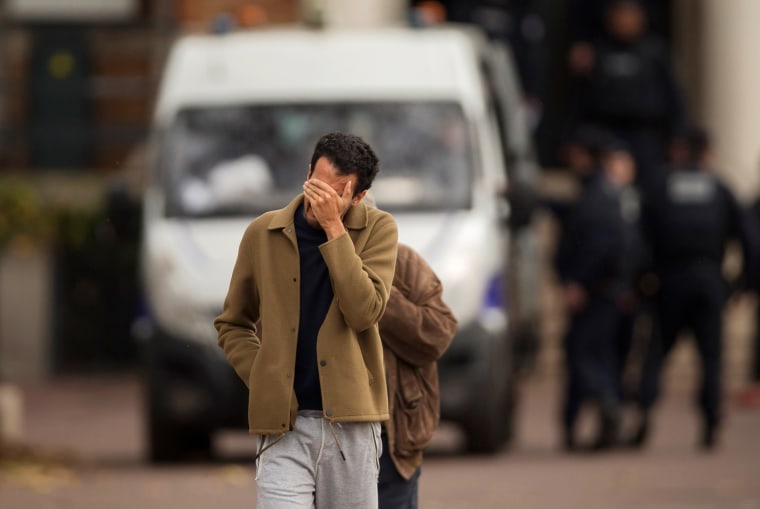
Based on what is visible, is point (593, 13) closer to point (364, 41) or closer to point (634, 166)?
point (634, 166)

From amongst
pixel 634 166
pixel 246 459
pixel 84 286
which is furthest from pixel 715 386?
pixel 84 286

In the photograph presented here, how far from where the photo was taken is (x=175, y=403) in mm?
12789

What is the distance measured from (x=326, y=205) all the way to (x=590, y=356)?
26.8 feet

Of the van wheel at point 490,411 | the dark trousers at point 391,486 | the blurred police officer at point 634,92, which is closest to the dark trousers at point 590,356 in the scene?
the van wheel at point 490,411

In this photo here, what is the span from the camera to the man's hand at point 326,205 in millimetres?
5699

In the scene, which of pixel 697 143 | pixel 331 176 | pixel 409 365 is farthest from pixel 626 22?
pixel 331 176

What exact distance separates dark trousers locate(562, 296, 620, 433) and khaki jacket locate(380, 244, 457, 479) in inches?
271

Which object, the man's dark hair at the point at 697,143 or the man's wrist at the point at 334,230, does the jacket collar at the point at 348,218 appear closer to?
the man's wrist at the point at 334,230

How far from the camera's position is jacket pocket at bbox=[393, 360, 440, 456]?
6.64 meters

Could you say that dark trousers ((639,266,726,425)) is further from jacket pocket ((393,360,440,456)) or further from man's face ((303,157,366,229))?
man's face ((303,157,366,229))

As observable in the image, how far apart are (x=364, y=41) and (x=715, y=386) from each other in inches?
123

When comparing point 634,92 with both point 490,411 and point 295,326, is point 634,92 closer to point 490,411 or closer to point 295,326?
point 490,411

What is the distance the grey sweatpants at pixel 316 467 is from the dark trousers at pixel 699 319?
767 centimetres

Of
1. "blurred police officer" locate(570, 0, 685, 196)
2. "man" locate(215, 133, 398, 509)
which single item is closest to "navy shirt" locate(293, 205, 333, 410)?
"man" locate(215, 133, 398, 509)
